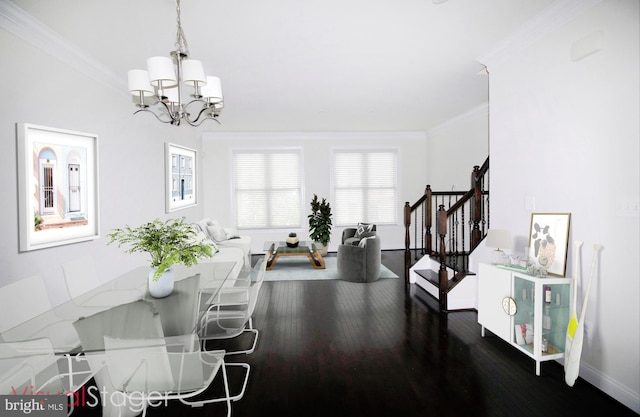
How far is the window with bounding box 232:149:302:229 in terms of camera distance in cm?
827

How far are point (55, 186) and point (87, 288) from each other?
1131 millimetres

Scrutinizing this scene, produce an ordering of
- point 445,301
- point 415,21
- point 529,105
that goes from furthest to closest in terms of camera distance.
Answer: point 445,301 < point 529,105 < point 415,21

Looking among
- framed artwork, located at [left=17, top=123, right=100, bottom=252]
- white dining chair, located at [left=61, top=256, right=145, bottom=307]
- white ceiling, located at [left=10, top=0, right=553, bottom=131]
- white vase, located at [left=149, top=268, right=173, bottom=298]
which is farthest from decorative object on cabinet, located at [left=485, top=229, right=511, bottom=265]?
framed artwork, located at [left=17, top=123, right=100, bottom=252]

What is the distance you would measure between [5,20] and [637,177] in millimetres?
4802

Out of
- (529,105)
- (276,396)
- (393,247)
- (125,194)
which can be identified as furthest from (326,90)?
(393,247)

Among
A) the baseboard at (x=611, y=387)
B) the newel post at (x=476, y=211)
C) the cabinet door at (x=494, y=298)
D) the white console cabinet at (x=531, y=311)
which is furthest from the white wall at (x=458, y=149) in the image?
the baseboard at (x=611, y=387)

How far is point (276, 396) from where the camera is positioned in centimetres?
245

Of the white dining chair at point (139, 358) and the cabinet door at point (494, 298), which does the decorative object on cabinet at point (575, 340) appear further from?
the white dining chair at point (139, 358)

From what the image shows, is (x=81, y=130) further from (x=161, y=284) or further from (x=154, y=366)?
(x=154, y=366)

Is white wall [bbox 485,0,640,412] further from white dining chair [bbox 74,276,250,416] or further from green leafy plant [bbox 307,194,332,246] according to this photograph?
green leafy plant [bbox 307,194,332,246]

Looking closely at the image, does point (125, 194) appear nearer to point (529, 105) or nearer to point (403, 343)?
point (403, 343)

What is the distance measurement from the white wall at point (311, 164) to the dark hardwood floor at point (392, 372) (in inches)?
168

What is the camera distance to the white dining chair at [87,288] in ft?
8.07

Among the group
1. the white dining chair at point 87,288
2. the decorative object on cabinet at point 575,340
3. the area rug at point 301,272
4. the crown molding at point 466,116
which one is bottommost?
the area rug at point 301,272
